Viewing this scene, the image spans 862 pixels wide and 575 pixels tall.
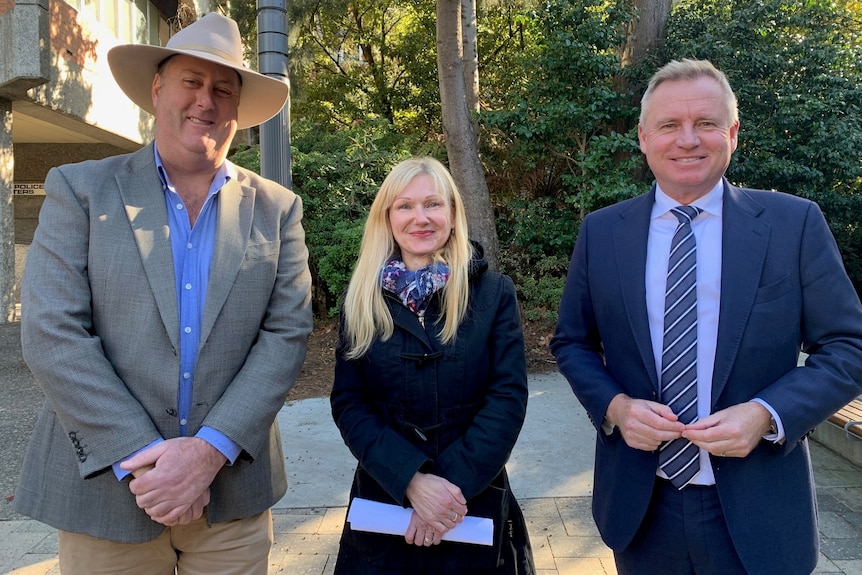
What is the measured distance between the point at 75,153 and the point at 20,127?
2.08 metres

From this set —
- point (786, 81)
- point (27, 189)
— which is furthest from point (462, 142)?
point (27, 189)

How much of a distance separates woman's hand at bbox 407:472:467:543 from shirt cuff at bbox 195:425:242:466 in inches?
22.9

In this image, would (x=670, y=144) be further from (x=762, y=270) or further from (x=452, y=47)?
(x=452, y=47)

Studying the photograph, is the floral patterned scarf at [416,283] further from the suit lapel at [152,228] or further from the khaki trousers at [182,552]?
the khaki trousers at [182,552]

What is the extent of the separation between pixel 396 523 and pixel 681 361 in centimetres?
107

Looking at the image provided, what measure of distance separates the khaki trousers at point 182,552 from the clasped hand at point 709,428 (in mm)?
1341

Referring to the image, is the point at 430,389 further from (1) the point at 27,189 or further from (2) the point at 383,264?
(1) the point at 27,189

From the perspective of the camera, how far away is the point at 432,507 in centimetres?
207

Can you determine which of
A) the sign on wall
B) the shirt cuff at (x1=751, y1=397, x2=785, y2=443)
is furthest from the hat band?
the sign on wall

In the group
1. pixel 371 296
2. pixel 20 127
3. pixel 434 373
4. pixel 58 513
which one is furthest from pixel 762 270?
pixel 20 127

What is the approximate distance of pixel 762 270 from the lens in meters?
1.88

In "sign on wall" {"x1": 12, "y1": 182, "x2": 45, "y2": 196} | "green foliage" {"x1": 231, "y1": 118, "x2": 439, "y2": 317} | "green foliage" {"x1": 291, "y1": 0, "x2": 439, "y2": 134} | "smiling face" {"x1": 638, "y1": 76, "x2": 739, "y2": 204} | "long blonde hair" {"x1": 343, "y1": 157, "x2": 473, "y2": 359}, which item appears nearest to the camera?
"smiling face" {"x1": 638, "y1": 76, "x2": 739, "y2": 204}

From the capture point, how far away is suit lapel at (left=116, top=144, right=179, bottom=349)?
197 centimetres

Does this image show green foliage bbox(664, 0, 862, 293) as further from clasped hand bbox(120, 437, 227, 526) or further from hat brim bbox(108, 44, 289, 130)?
clasped hand bbox(120, 437, 227, 526)
